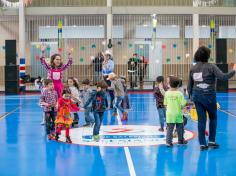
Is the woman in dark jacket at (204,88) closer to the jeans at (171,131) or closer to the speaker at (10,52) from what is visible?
the jeans at (171,131)

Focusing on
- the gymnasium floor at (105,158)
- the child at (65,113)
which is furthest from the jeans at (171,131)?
the child at (65,113)

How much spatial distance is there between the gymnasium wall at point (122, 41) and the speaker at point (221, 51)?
7.39ft

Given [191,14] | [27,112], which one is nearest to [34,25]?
[191,14]

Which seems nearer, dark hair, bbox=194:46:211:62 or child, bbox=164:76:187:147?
dark hair, bbox=194:46:211:62

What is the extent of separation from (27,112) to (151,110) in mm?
3738

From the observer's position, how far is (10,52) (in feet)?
71.3

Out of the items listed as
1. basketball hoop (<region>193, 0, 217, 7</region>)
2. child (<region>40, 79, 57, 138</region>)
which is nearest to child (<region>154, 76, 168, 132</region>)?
child (<region>40, 79, 57, 138</region>)

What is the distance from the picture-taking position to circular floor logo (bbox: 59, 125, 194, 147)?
29.6 feet

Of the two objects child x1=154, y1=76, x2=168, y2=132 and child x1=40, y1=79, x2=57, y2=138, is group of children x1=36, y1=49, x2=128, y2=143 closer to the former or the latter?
child x1=40, y1=79, x2=57, y2=138

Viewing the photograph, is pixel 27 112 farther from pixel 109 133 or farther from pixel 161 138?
pixel 161 138

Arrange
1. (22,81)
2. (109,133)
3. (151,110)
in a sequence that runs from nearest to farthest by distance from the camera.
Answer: (109,133) < (151,110) < (22,81)

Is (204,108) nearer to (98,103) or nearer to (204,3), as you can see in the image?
(98,103)

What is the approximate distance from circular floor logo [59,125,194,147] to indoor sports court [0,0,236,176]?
0.07ft

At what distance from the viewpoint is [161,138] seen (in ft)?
31.3
